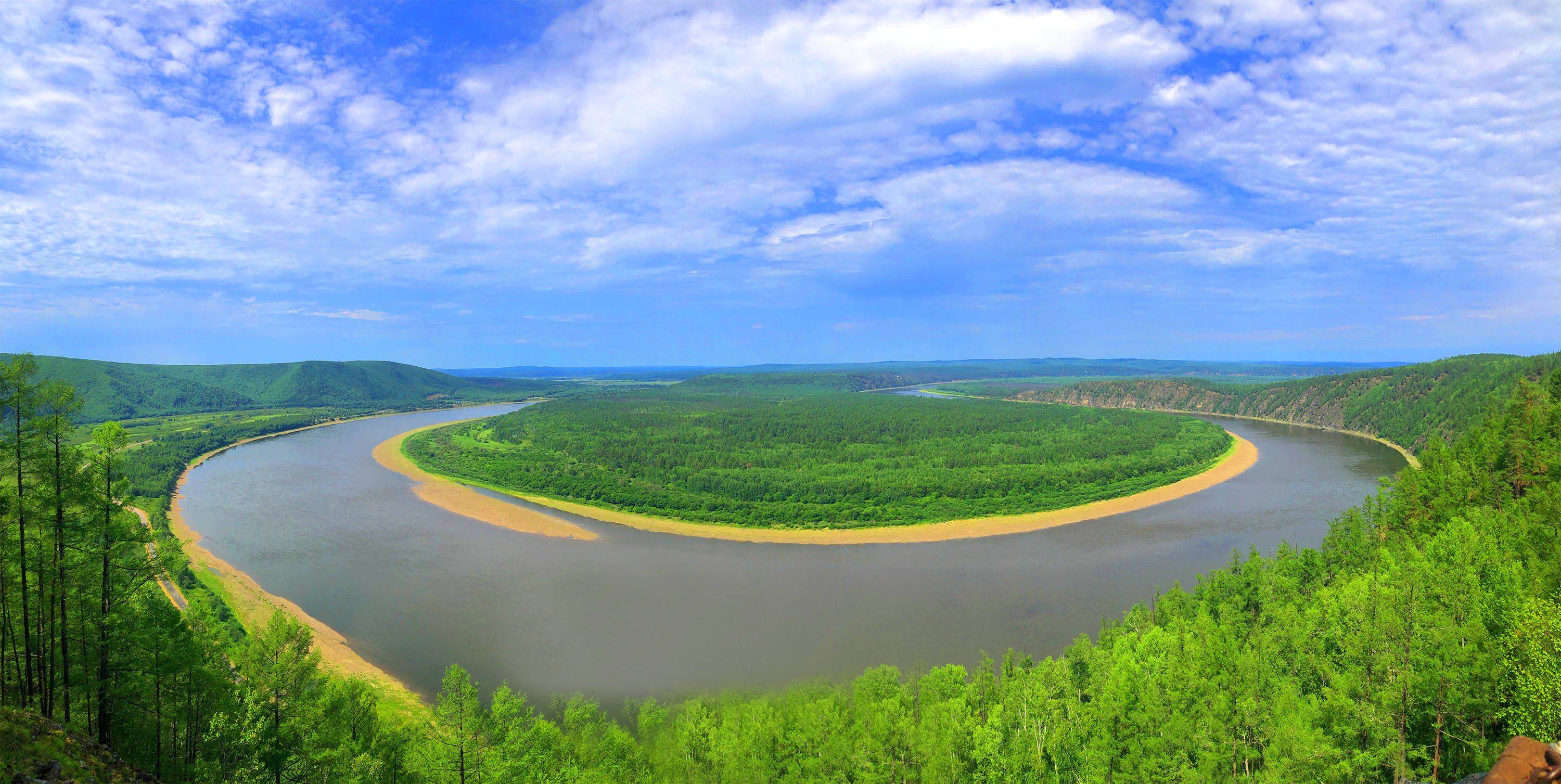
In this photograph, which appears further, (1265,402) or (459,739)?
(1265,402)

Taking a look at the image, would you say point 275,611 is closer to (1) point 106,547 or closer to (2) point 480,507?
(1) point 106,547

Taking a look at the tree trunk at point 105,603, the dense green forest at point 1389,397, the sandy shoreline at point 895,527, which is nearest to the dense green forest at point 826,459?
the sandy shoreline at point 895,527

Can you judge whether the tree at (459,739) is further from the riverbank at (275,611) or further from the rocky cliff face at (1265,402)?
the rocky cliff face at (1265,402)

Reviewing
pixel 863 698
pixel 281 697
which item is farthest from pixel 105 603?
pixel 863 698

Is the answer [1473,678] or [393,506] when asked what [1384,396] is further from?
[393,506]

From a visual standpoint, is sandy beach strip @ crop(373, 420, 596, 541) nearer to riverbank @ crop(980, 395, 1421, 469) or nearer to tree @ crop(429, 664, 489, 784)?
tree @ crop(429, 664, 489, 784)
